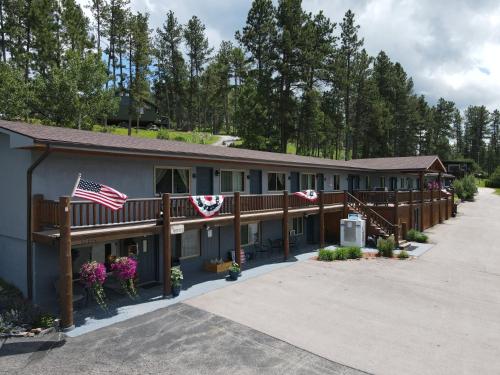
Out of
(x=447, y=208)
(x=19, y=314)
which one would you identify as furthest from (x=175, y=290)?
(x=447, y=208)

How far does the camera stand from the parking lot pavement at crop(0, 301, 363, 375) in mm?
8750

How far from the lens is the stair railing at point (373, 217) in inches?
957

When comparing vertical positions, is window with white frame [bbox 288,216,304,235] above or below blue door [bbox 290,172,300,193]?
below

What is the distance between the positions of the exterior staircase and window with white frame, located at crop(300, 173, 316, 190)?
244 centimetres

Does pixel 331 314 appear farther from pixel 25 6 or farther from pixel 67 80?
pixel 25 6

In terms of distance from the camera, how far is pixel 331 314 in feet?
40.6

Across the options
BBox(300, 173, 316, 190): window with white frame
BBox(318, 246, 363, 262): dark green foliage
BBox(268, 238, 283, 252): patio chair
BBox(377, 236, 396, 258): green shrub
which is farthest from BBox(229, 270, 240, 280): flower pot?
BBox(300, 173, 316, 190): window with white frame

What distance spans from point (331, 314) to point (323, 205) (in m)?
11.0

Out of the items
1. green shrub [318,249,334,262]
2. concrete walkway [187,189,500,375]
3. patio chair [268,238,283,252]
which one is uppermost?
patio chair [268,238,283,252]

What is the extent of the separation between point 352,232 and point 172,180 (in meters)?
12.8

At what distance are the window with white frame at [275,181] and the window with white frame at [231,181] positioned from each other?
2.45 meters

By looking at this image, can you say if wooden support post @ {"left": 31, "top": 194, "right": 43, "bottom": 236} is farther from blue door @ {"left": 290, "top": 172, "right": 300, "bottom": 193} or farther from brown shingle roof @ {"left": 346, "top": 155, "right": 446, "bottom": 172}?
brown shingle roof @ {"left": 346, "top": 155, "right": 446, "bottom": 172}

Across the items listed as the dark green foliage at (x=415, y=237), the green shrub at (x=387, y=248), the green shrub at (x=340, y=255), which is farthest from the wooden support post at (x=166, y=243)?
the dark green foliage at (x=415, y=237)

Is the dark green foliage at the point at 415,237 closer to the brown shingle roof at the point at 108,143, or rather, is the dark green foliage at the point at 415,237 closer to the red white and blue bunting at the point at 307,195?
the brown shingle roof at the point at 108,143
